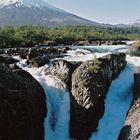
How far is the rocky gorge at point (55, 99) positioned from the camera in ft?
67.1

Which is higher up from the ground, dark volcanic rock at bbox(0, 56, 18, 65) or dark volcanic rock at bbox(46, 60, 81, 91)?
dark volcanic rock at bbox(46, 60, 81, 91)

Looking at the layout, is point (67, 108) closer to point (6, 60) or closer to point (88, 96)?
point (88, 96)

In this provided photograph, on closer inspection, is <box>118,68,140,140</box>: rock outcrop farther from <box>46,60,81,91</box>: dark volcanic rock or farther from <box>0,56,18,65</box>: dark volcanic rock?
<box>0,56,18,65</box>: dark volcanic rock

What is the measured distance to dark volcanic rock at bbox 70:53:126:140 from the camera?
23969mm

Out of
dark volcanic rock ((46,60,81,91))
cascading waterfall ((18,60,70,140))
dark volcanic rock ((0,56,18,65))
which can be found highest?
dark volcanic rock ((46,60,81,91))

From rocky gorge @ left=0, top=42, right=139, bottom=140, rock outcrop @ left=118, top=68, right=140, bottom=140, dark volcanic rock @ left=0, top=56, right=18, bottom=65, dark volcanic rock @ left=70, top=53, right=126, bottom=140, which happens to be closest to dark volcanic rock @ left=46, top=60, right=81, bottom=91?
rocky gorge @ left=0, top=42, right=139, bottom=140

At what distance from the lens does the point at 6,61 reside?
113ft

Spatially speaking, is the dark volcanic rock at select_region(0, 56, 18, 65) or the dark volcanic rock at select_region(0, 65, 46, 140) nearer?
the dark volcanic rock at select_region(0, 65, 46, 140)

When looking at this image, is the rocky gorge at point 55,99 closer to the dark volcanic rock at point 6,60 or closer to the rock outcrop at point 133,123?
the rock outcrop at point 133,123

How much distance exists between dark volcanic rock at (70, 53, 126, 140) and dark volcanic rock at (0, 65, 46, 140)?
2201 millimetres

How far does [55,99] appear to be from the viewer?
26234 mm

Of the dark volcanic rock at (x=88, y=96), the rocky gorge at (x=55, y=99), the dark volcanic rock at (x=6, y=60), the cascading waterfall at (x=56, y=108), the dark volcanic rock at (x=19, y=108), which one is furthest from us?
the dark volcanic rock at (x=6, y=60)

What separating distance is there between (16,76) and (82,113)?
4806mm

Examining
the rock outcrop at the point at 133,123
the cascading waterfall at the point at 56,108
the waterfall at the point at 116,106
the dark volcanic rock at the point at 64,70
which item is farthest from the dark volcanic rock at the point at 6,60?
the rock outcrop at the point at 133,123
